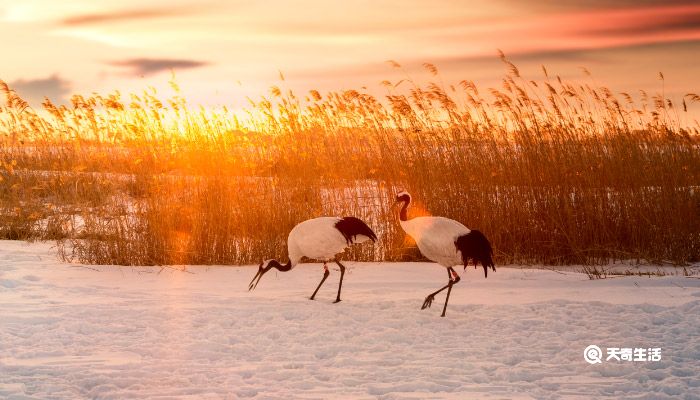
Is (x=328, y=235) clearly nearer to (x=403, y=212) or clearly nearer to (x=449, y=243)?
(x=403, y=212)

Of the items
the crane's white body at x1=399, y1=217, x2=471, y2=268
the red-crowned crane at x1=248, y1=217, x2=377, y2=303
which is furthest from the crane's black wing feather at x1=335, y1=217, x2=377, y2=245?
the crane's white body at x1=399, y1=217, x2=471, y2=268

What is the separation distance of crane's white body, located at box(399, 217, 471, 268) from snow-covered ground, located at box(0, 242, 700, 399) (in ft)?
1.59

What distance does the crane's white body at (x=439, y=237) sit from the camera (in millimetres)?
6453

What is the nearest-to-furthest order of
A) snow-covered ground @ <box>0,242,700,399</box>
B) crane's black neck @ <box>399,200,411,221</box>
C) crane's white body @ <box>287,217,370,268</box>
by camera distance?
snow-covered ground @ <box>0,242,700,399</box>, crane's white body @ <box>287,217,370,268</box>, crane's black neck @ <box>399,200,411,221</box>

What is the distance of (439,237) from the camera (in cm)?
646

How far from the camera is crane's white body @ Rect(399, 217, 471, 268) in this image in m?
6.45

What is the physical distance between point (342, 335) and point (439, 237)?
4.02ft

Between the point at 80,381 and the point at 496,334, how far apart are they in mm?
2931

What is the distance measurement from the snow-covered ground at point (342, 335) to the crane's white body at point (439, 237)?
485mm

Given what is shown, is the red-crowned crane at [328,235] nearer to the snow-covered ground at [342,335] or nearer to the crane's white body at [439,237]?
the snow-covered ground at [342,335]

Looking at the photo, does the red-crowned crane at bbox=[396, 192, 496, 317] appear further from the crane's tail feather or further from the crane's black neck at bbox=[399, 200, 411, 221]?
the crane's black neck at bbox=[399, 200, 411, 221]

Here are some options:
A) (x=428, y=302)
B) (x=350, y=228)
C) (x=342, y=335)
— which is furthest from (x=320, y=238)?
(x=342, y=335)

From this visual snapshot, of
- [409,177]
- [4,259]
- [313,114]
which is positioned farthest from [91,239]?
[409,177]

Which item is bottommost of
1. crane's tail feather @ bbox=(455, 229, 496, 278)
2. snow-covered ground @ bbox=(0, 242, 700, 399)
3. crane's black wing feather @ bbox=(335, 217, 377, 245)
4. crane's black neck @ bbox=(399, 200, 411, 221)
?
snow-covered ground @ bbox=(0, 242, 700, 399)
